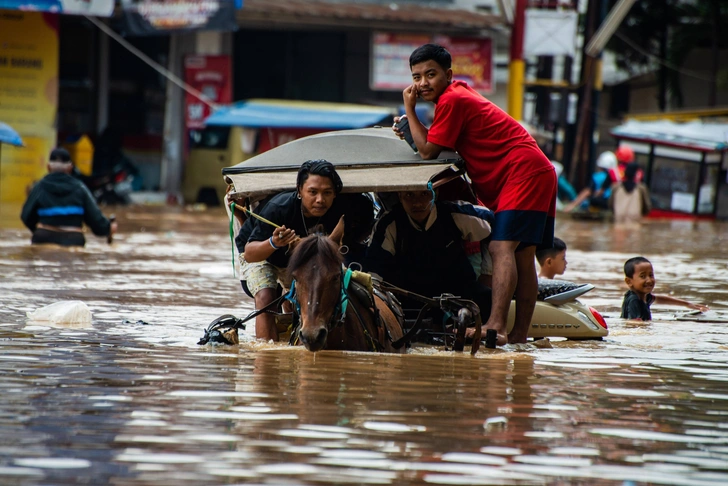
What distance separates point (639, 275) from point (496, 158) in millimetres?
2491

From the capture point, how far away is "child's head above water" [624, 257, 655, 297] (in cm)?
978

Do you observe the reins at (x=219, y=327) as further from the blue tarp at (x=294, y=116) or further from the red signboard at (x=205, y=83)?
the red signboard at (x=205, y=83)

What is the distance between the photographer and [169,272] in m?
13.2

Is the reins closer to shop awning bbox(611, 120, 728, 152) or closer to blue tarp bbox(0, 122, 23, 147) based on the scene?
blue tarp bbox(0, 122, 23, 147)

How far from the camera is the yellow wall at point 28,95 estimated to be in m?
24.7

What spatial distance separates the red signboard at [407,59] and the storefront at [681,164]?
3.54m

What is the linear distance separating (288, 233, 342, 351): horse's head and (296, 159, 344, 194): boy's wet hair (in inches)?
28.0

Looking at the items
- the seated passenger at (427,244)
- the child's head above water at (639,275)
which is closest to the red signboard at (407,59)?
the child's head above water at (639,275)

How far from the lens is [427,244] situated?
7.86 m

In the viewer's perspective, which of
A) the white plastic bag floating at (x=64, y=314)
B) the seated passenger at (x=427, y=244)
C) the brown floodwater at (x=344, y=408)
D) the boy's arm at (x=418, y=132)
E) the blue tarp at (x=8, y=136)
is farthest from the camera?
the blue tarp at (x=8, y=136)

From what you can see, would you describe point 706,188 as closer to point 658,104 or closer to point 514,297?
point 658,104

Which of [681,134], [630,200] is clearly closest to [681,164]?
[681,134]

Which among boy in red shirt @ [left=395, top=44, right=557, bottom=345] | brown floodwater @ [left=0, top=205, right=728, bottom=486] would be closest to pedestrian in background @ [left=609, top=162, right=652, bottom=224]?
brown floodwater @ [left=0, top=205, right=728, bottom=486]

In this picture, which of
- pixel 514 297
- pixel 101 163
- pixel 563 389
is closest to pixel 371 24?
pixel 101 163
